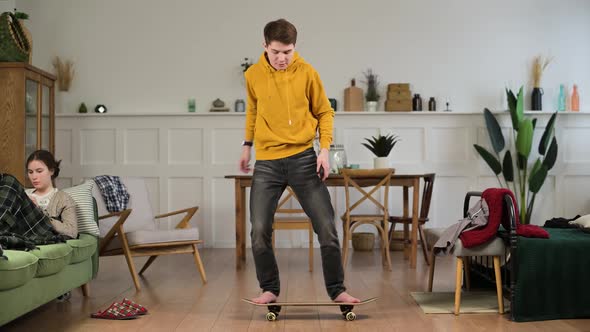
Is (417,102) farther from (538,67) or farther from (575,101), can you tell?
(575,101)

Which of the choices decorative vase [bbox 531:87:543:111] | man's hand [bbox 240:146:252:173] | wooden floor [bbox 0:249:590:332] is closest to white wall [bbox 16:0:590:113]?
decorative vase [bbox 531:87:543:111]

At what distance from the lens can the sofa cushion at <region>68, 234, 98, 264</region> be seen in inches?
146

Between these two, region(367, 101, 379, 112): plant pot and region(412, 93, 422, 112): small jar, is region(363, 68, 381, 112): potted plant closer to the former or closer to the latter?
region(367, 101, 379, 112): plant pot

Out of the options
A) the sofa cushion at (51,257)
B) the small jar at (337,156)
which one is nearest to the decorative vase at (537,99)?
the small jar at (337,156)

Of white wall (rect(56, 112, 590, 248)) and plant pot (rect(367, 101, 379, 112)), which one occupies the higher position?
plant pot (rect(367, 101, 379, 112))

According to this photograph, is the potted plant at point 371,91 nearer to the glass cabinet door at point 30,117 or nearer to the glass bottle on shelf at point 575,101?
the glass bottle on shelf at point 575,101

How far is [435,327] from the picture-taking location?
10.9 ft

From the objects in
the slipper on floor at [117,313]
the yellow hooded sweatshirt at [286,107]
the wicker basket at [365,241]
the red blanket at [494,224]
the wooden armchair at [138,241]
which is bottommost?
the wicker basket at [365,241]

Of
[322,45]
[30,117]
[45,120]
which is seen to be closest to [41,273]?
[30,117]

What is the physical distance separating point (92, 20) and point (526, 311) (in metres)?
5.57

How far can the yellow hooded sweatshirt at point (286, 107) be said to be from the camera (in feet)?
11.0

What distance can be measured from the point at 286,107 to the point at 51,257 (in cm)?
129

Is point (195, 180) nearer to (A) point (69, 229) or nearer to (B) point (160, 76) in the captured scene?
(B) point (160, 76)

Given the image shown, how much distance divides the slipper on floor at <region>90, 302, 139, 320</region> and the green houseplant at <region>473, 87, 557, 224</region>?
4.37 m
